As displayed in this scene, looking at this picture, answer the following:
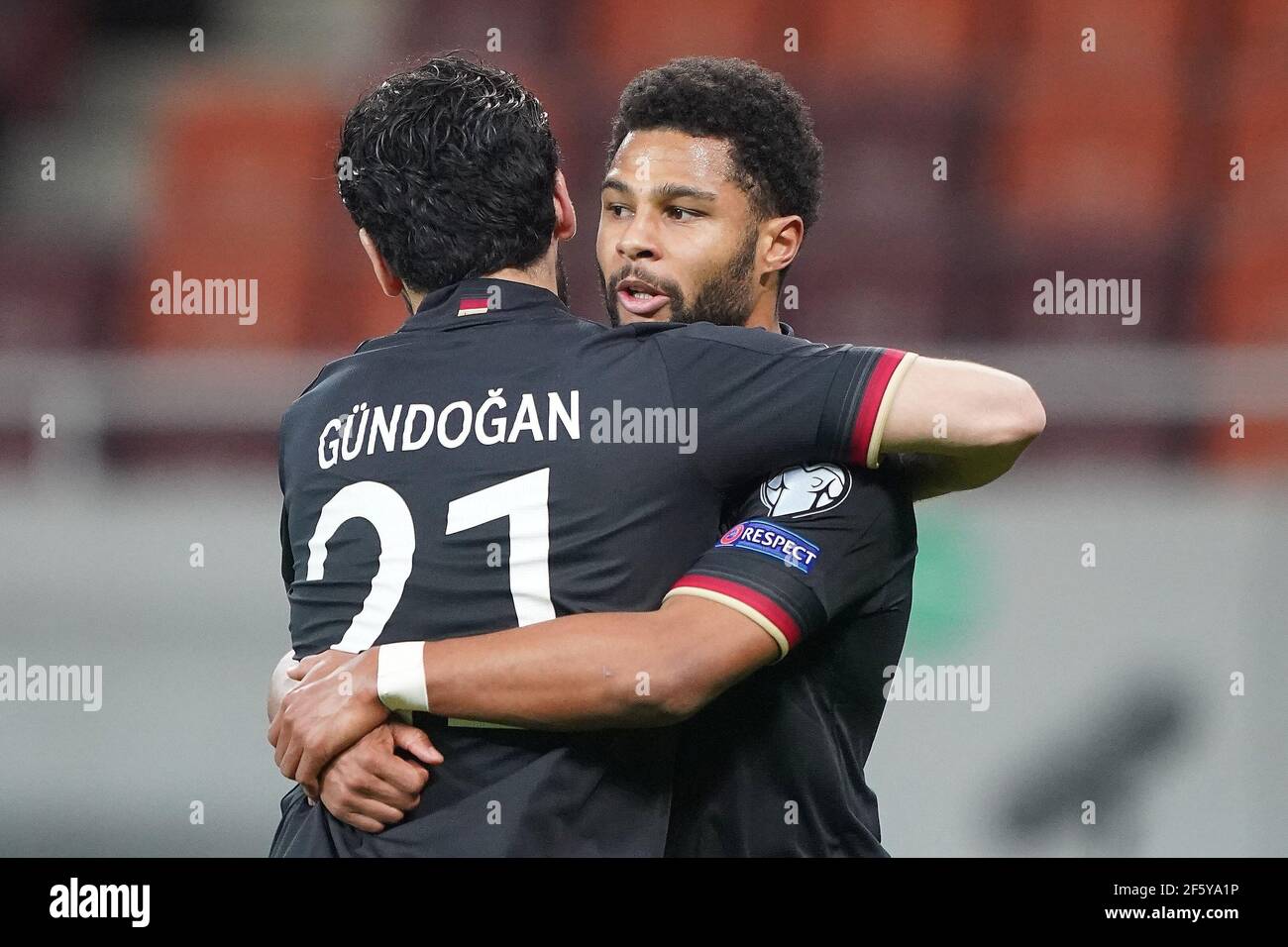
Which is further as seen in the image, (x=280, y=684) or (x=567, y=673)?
(x=280, y=684)

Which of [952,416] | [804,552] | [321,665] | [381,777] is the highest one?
[952,416]

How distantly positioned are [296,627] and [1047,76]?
4.59 meters

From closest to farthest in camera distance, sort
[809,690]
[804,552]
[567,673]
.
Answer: [567,673]
[804,552]
[809,690]

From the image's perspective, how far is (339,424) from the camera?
1780 millimetres

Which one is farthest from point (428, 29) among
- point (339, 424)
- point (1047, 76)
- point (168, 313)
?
point (339, 424)

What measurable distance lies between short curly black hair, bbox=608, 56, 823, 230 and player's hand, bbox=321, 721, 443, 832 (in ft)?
3.42

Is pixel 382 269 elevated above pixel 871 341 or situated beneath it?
elevated above

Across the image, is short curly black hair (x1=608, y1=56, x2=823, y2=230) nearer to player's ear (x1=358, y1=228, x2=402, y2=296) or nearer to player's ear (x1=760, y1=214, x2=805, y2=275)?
player's ear (x1=760, y1=214, x2=805, y2=275)

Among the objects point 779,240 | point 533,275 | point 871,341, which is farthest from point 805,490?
point 871,341

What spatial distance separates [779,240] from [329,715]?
1.08 meters

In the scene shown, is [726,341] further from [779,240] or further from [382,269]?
[779,240]

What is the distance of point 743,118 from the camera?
88.1 inches

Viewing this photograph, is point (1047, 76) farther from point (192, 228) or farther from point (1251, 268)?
point (192, 228)

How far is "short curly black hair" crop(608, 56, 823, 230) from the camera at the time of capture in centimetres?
223
